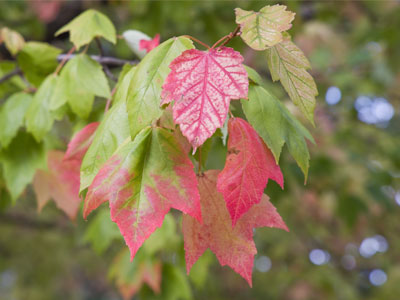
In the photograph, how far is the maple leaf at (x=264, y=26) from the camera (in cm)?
65

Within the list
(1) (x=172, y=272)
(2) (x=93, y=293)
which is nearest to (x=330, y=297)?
(1) (x=172, y=272)

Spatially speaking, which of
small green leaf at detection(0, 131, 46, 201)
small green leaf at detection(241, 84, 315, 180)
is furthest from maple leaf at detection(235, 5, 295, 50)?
small green leaf at detection(0, 131, 46, 201)

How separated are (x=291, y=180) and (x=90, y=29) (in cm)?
168

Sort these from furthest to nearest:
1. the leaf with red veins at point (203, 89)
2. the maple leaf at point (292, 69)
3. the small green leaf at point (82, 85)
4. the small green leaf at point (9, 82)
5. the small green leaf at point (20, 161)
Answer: the small green leaf at point (9, 82), the small green leaf at point (20, 161), the small green leaf at point (82, 85), the maple leaf at point (292, 69), the leaf with red veins at point (203, 89)

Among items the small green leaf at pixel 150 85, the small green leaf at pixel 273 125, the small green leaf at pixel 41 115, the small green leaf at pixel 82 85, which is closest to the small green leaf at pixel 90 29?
the small green leaf at pixel 82 85

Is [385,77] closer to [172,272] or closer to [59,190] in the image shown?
[172,272]

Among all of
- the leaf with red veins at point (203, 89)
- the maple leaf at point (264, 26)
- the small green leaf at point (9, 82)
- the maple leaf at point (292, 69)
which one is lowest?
the small green leaf at point (9, 82)

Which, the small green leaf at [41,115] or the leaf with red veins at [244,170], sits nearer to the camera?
the leaf with red veins at [244,170]

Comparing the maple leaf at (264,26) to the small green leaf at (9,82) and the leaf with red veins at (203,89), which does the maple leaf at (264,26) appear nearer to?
the leaf with red veins at (203,89)

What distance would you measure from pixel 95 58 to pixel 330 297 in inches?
182

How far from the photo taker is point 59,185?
56.8 inches

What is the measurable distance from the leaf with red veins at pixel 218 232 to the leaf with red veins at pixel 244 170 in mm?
67

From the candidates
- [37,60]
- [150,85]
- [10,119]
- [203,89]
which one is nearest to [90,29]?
[37,60]

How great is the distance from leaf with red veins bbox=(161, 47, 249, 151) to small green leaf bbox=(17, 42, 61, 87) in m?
0.81
